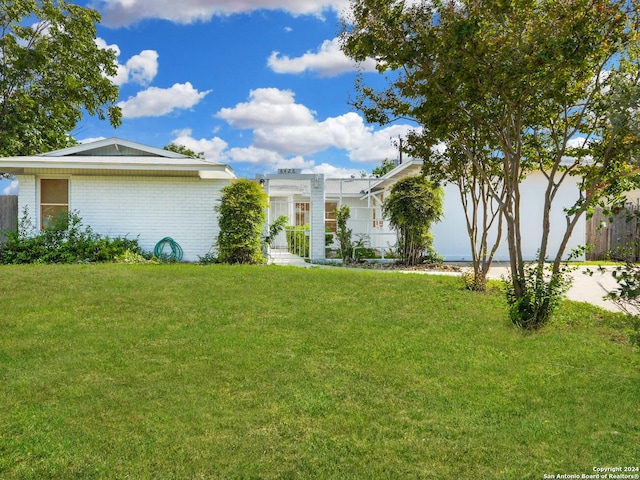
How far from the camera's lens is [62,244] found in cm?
1300

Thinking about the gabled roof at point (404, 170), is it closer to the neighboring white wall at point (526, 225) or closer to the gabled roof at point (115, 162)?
the neighboring white wall at point (526, 225)

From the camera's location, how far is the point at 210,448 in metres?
3.23

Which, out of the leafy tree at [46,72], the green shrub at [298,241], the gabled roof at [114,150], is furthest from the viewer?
the leafy tree at [46,72]

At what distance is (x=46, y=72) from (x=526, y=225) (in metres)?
18.1

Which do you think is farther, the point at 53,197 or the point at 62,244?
the point at 53,197

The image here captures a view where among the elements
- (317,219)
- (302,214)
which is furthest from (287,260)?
(302,214)

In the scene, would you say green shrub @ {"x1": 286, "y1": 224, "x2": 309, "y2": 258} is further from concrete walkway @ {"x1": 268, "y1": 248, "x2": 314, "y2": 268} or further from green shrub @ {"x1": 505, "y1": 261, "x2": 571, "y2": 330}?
green shrub @ {"x1": 505, "y1": 261, "x2": 571, "y2": 330}

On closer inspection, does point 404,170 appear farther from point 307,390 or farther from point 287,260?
point 307,390

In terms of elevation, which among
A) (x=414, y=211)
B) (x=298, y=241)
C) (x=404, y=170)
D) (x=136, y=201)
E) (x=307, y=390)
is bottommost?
(x=307, y=390)

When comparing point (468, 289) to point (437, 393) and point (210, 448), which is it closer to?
point (437, 393)

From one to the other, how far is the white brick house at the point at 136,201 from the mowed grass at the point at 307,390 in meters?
6.29

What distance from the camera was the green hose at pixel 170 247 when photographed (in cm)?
1376

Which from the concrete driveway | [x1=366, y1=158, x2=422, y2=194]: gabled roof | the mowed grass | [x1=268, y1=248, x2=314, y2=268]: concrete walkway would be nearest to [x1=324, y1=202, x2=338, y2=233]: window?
[x1=366, y1=158, x2=422, y2=194]: gabled roof

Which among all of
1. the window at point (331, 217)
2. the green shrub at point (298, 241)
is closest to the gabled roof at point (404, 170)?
the green shrub at point (298, 241)
